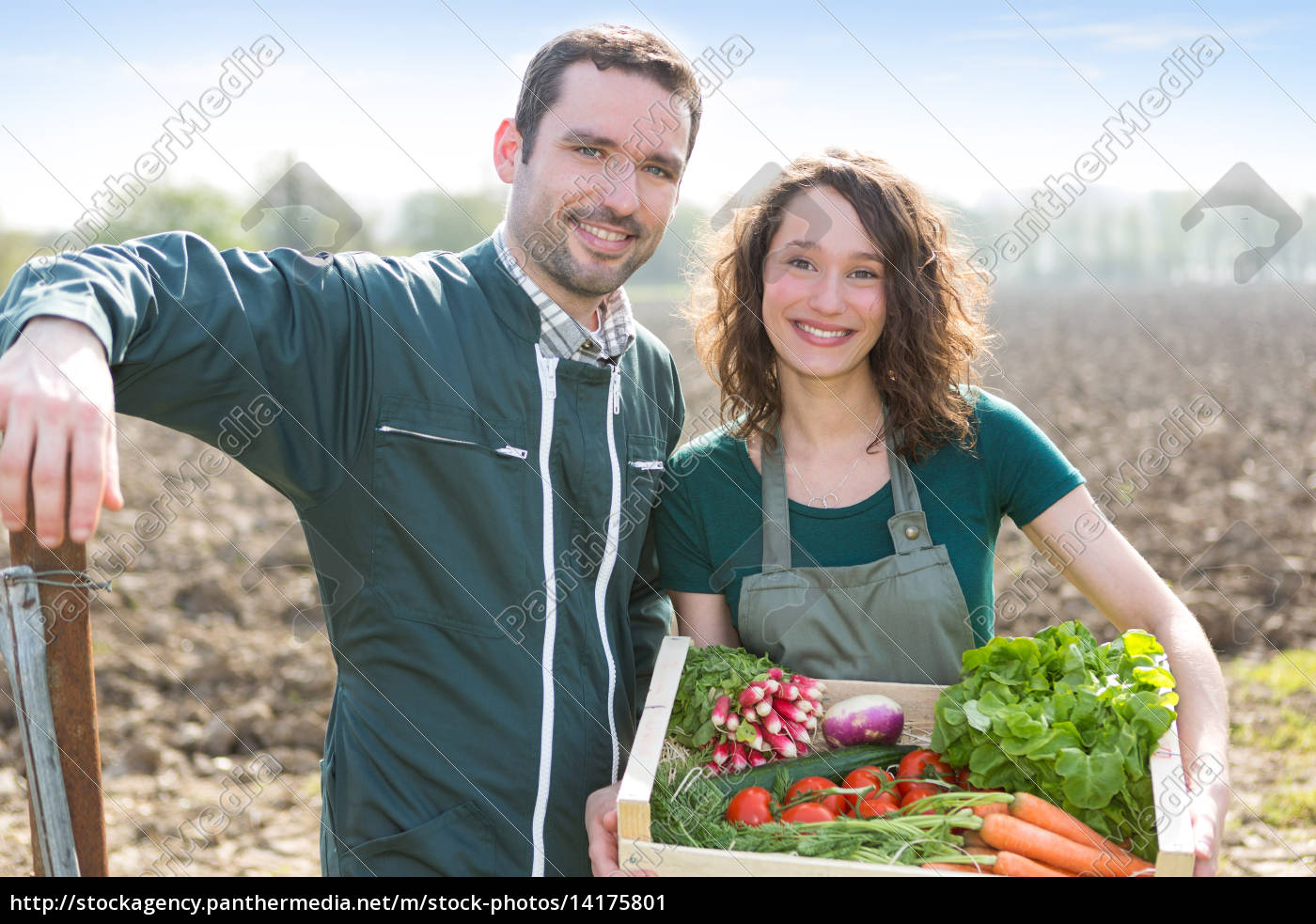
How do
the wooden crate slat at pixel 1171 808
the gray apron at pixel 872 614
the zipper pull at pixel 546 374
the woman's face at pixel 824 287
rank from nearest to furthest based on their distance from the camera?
the wooden crate slat at pixel 1171 808
the zipper pull at pixel 546 374
the gray apron at pixel 872 614
the woman's face at pixel 824 287

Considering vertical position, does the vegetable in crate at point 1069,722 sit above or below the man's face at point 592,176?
below

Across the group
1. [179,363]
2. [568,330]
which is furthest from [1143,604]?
[179,363]

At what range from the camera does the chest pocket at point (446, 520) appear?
90.2 inches

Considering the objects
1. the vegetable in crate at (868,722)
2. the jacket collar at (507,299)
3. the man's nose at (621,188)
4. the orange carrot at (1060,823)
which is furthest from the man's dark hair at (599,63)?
the orange carrot at (1060,823)

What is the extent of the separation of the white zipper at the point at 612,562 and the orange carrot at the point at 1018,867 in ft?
2.96

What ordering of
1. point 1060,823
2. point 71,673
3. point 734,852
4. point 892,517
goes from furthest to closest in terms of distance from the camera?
point 892,517 < point 1060,823 < point 734,852 < point 71,673

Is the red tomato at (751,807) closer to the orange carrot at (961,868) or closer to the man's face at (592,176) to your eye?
the orange carrot at (961,868)

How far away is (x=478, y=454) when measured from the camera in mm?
2320

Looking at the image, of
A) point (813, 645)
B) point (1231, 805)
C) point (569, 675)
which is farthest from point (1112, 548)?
point (1231, 805)

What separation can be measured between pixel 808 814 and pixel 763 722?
295mm

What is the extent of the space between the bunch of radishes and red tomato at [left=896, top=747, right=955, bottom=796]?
218mm

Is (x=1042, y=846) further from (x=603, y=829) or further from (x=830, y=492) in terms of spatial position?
(x=830, y=492)
